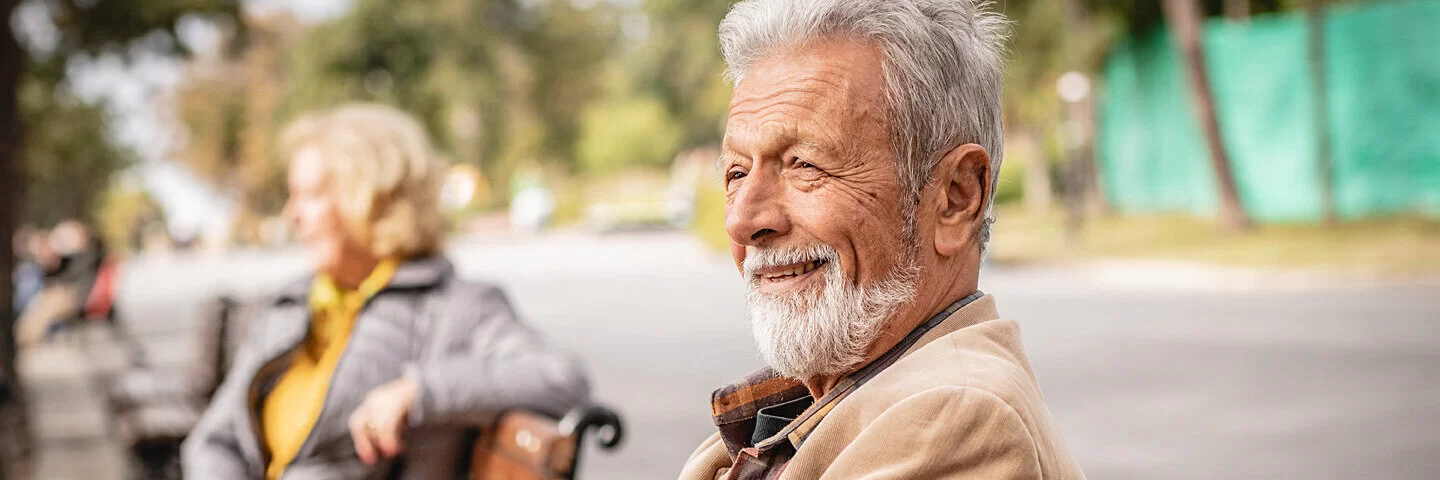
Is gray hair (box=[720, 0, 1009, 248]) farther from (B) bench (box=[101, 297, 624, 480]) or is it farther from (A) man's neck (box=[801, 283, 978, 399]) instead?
(B) bench (box=[101, 297, 624, 480])

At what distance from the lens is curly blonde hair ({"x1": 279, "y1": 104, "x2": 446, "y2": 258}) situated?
328 centimetres

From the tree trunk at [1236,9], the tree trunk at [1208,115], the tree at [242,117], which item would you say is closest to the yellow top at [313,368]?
the tree trunk at [1208,115]

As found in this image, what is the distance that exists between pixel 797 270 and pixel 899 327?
0.12 m

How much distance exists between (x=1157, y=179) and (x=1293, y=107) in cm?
495

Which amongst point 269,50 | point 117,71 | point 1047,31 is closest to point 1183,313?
point 117,71

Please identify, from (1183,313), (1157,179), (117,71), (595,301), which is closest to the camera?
(117,71)

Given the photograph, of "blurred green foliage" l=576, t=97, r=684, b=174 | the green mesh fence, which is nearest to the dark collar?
the green mesh fence

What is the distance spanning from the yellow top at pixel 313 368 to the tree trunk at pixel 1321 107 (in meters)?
20.5

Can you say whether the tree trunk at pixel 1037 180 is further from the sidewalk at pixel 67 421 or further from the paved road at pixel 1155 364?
the sidewalk at pixel 67 421

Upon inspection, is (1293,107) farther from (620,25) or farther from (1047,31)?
(620,25)

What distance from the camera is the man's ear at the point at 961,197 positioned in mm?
1427

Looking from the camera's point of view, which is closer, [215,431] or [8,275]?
[215,431]

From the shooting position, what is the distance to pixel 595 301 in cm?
1866

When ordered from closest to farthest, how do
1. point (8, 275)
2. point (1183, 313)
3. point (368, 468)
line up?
point (368, 468) < point (8, 275) < point (1183, 313)
